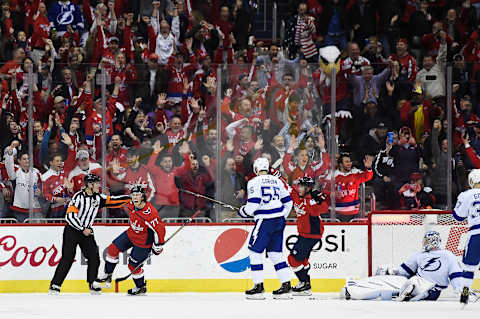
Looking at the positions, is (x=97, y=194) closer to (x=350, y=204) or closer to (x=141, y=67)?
(x=141, y=67)

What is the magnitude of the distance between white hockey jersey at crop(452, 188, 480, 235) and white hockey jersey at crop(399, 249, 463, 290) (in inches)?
13.6

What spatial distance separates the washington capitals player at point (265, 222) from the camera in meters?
9.16

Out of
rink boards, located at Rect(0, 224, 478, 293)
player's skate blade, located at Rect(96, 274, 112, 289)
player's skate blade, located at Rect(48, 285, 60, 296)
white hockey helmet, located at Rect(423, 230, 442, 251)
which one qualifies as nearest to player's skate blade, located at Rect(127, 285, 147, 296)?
player's skate blade, located at Rect(96, 274, 112, 289)

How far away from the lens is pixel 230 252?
10.8 m

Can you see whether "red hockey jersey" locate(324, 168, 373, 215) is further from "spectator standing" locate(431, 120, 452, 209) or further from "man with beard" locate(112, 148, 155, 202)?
"man with beard" locate(112, 148, 155, 202)

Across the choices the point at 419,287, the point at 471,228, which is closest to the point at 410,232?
the point at 471,228

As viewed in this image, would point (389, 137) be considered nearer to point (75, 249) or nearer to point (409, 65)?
point (409, 65)

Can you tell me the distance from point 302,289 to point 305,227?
69cm

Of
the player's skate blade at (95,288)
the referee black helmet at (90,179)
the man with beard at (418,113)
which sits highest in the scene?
the man with beard at (418,113)

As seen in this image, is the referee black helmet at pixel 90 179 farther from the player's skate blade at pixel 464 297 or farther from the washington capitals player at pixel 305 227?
the player's skate blade at pixel 464 297

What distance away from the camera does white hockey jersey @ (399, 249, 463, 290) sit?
8.97 m

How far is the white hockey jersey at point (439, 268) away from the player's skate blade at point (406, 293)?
323 millimetres

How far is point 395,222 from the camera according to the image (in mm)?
10383

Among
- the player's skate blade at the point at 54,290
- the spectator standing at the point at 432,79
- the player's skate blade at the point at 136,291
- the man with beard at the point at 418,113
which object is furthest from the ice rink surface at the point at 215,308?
the spectator standing at the point at 432,79
